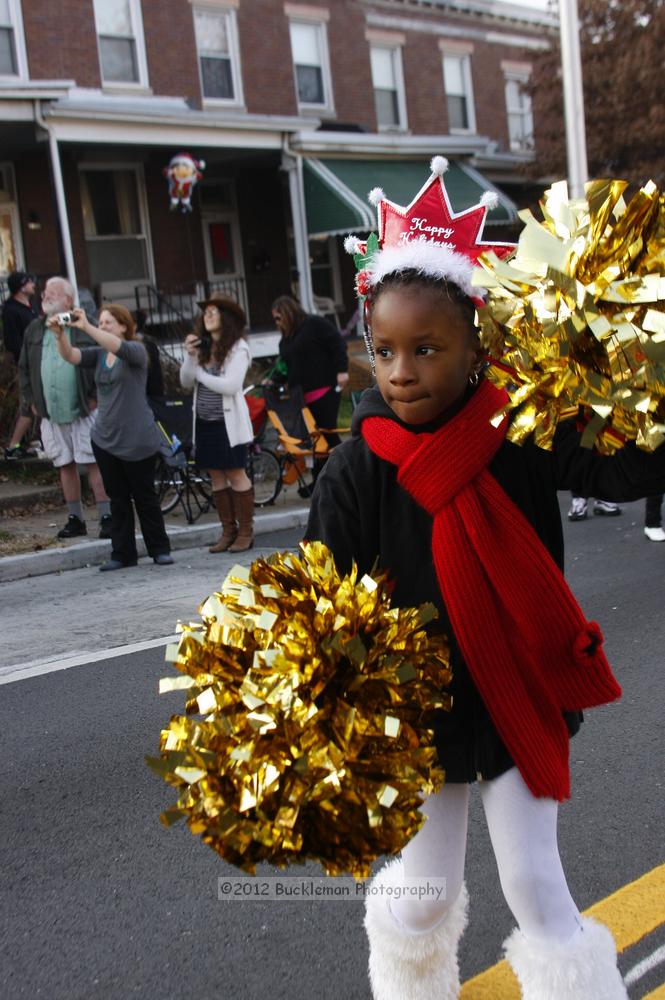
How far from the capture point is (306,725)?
190 centimetres

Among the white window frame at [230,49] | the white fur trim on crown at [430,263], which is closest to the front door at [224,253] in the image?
the white window frame at [230,49]

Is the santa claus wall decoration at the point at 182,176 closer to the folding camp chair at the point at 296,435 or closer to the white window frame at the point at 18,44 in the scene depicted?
the white window frame at the point at 18,44

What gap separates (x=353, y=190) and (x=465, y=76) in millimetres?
7413

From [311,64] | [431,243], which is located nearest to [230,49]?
[311,64]

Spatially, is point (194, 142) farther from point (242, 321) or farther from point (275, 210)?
point (242, 321)

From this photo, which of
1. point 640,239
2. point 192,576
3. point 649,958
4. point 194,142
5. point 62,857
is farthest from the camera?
point 194,142

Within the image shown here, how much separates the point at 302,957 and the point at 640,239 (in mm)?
2066

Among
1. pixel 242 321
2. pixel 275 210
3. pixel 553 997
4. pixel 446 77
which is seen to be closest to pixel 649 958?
pixel 553 997

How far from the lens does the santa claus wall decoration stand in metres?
18.5

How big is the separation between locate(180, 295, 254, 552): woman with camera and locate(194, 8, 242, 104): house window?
13777 millimetres

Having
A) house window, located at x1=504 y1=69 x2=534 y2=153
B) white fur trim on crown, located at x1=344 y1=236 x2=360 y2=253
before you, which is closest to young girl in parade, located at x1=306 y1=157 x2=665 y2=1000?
white fur trim on crown, located at x1=344 y1=236 x2=360 y2=253

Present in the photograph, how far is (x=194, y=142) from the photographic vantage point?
18656 millimetres

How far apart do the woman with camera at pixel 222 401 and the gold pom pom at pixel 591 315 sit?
21.1 ft

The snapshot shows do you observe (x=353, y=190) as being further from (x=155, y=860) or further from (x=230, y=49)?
(x=155, y=860)
